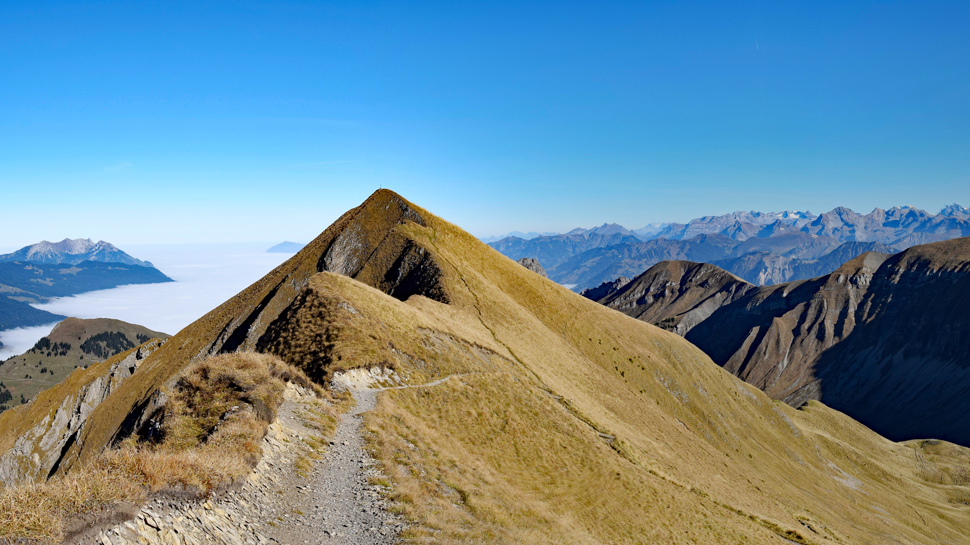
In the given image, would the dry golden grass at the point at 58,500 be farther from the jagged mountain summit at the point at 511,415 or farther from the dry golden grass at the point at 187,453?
the jagged mountain summit at the point at 511,415

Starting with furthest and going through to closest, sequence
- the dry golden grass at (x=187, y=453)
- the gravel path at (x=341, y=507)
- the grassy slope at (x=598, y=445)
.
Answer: the grassy slope at (x=598, y=445) → the gravel path at (x=341, y=507) → the dry golden grass at (x=187, y=453)

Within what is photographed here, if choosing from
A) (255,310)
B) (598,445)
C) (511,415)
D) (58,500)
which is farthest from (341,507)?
(255,310)

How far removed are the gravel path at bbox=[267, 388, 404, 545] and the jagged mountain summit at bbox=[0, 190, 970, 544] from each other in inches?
40.3

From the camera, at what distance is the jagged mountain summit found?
26.9 meters

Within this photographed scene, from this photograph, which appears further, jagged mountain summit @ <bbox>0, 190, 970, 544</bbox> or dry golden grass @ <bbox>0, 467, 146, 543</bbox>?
jagged mountain summit @ <bbox>0, 190, 970, 544</bbox>

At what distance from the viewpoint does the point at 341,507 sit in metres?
19.0

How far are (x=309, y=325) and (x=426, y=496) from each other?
69.8 feet

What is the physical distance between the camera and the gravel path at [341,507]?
674 inches

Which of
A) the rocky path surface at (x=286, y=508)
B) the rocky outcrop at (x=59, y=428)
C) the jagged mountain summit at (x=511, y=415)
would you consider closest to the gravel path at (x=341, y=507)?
the rocky path surface at (x=286, y=508)

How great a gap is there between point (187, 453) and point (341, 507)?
6279 mm

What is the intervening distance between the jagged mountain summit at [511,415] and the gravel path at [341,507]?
102 centimetres

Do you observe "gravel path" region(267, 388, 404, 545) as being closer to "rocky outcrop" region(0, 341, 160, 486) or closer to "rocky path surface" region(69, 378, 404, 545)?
"rocky path surface" region(69, 378, 404, 545)

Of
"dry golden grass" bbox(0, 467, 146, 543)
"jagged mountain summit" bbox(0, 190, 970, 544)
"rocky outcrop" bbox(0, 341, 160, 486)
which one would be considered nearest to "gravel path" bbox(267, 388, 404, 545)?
"jagged mountain summit" bbox(0, 190, 970, 544)

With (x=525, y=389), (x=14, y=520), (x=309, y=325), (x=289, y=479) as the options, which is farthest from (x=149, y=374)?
(x=14, y=520)
